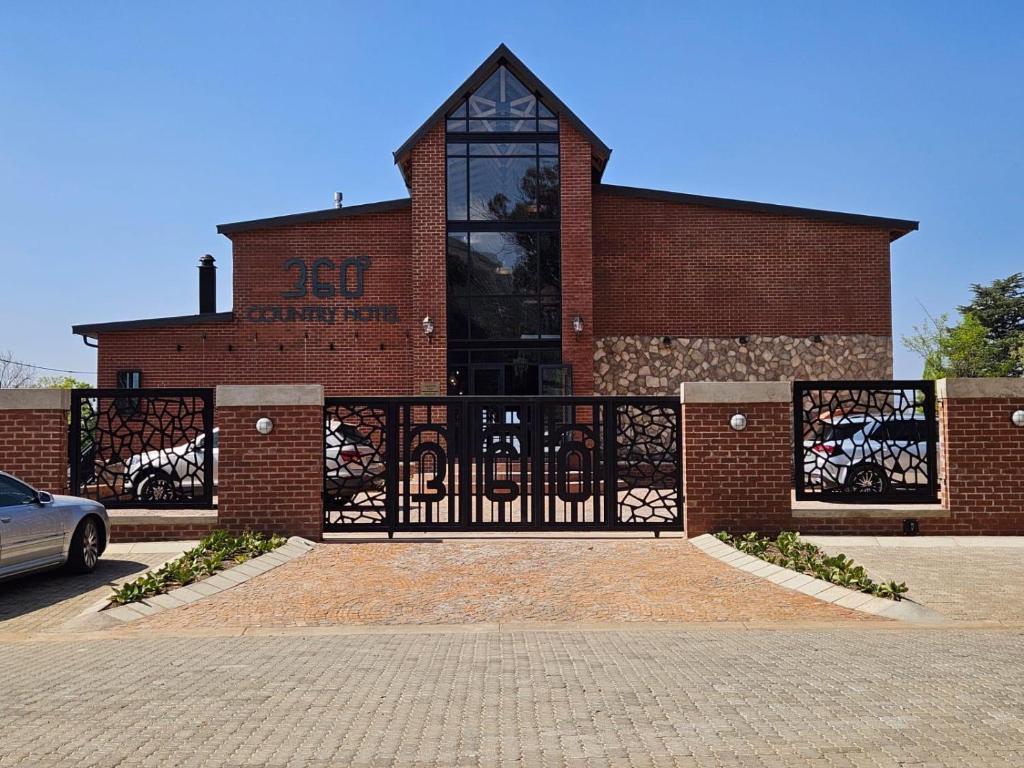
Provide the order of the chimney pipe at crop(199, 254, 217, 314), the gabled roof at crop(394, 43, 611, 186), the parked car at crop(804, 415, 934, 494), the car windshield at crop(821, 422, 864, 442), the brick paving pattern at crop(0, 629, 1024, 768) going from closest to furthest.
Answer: the brick paving pattern at crop(0, 629, 1024, 768) < the parked car at crop(804, 415, 934, 494) < the car windshield at crop(821, 422, 864, 442) < the gabled roof at crop(394, 43, 611, 186) < the chimney pipe at crop(199, 254, 217, 314)

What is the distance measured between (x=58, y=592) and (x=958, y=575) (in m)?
10.2

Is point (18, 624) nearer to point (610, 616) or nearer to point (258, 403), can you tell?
point (258, 403)

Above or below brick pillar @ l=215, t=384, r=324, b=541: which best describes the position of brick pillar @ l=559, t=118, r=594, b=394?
above

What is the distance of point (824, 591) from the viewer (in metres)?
9.97

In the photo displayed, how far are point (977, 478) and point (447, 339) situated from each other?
48.1 ft

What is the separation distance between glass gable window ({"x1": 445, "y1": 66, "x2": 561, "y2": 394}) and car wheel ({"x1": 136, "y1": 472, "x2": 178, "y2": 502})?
11.8m

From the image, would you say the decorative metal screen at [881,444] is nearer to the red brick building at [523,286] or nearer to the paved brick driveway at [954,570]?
the paved brick driveway at [954,570]

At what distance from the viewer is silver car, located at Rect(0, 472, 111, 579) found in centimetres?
1005

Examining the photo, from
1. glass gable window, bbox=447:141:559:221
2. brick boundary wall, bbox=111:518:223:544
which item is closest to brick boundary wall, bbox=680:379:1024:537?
brick boundary wall, bbox=111:518:223:544

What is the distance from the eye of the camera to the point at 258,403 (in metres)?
12.9

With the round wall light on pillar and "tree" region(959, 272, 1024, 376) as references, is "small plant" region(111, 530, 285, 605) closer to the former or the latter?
the round wall light on pillar

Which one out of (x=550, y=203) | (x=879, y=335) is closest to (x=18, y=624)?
(x=550, y=203)

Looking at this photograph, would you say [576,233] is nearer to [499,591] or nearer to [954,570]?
[954,570]

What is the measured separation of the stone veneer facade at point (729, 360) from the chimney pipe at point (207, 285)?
12.9 m
